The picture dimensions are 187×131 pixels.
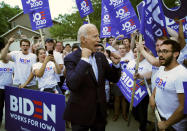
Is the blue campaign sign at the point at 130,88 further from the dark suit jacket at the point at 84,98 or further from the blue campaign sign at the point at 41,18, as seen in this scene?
the blue campaign sign at the point at 41,18

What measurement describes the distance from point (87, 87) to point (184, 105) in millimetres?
1188

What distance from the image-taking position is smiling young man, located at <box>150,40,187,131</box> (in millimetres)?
2113

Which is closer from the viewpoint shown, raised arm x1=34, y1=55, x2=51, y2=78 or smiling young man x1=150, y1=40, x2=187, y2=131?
smiling young man x1=150, y1=40, x2=187, y2=131

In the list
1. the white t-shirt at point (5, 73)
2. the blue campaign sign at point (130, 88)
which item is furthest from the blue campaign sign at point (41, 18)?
the blue campaign sign at point (130, 88)

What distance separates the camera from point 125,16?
4148 millimetres

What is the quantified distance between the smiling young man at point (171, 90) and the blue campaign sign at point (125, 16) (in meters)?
1.90

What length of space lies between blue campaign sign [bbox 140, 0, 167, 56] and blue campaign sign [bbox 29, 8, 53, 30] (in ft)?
8.42

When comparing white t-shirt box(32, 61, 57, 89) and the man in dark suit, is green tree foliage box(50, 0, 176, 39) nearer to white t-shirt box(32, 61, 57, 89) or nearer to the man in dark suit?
white t-shirt box(32, 61, 57, 89)

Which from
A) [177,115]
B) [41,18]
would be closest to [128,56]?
[41,18]

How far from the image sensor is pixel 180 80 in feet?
6.87

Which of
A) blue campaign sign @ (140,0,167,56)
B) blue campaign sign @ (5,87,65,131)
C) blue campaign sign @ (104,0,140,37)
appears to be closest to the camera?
blue campaign sign @ (140,0,167,56)

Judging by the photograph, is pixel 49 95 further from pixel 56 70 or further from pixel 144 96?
pixel 144 96

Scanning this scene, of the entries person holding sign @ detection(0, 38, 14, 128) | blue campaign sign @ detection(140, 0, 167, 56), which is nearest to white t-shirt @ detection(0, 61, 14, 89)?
person holding sign @ detection(0, 38, 14, 128)

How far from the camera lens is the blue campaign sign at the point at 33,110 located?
3.04 meters
